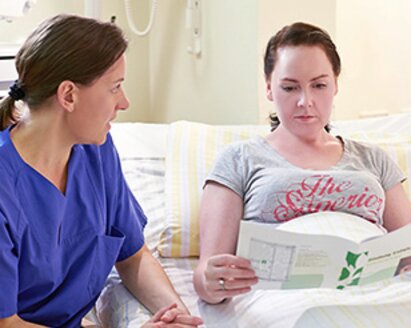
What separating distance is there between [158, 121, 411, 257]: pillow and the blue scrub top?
0.71ft

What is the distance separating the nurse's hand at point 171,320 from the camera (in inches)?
49.1

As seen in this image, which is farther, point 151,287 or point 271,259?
point 151,287

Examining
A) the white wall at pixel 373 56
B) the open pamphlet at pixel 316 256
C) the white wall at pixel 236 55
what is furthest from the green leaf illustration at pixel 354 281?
the white wall at pixel 373 56

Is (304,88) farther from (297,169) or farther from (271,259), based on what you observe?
(271,259)

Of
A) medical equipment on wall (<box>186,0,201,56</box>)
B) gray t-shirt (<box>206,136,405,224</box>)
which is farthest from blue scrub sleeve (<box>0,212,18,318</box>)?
medical equipment on wall (<box>186,0,201,56</box>)

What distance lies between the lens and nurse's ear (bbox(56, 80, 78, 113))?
118 centimetres

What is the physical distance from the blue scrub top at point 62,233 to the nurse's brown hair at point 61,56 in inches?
3.6

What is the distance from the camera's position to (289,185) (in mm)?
1484

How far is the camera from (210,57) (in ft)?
7.82

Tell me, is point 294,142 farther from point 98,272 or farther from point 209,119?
point 209,119

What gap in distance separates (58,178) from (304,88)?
0.58 m

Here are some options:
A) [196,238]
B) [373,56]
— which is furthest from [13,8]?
[373,56]

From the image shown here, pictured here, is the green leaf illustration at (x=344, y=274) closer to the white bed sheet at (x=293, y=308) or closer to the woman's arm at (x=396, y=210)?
the white bed sheet at (x=293, y=308)

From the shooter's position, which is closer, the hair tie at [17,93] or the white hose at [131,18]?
the hair tie at [17,93]
